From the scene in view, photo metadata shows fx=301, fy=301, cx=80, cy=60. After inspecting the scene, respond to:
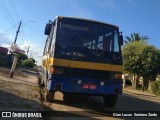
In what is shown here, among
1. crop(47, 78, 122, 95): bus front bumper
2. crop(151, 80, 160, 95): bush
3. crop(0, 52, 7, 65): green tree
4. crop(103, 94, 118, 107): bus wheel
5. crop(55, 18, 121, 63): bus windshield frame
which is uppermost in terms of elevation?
crop(0, 52, 7, 65): green tree

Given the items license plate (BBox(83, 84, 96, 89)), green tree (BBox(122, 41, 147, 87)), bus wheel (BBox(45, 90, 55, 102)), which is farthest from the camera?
green tree (BBox(122, 41, 147, 87))

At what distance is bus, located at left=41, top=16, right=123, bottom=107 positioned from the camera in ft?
34.1

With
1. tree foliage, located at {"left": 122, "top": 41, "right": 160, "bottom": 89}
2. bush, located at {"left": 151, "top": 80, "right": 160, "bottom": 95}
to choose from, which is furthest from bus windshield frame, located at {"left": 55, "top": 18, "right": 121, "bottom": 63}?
tree foliage, located at {"left": 122, "top": 41, "right": 160, "bottom": 89}

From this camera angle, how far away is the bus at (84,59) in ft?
34.1

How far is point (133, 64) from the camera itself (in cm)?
4531

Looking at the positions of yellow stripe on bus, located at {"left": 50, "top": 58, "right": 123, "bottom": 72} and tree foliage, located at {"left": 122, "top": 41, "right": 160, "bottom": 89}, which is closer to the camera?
yellow stripe on bus, located at {"left": 50, "top": 58, "right": 123, "bottom": 72}

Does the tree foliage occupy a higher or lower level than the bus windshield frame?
higher

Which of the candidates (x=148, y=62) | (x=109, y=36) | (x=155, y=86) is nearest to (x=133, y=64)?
(x=148, y=62)

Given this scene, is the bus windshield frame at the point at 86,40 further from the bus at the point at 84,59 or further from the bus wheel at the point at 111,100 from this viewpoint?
the bus wheel at the point at 111,100

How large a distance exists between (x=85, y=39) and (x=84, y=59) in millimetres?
860

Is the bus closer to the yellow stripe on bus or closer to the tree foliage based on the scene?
the yellow stripe on bus

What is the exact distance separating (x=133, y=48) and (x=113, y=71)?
3771cm

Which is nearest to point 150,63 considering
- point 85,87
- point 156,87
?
point 156,87

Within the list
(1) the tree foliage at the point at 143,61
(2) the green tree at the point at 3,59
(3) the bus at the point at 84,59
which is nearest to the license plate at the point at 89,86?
(3) the bus at the point at 84,59
